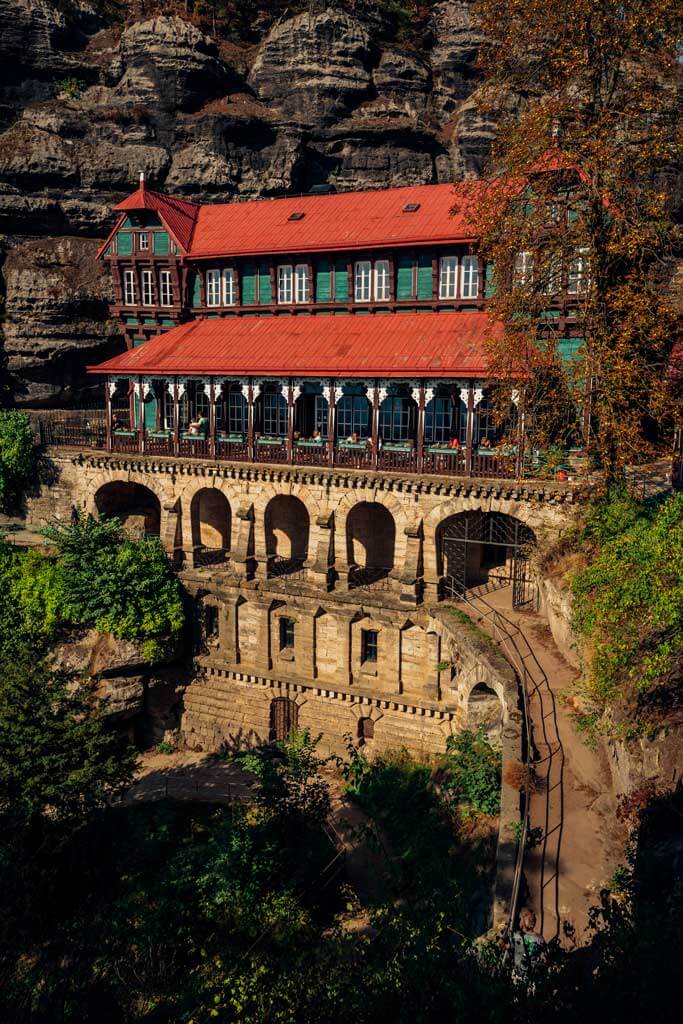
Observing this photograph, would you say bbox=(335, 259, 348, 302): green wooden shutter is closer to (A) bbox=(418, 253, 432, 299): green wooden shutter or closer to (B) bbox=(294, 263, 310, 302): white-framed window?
(B) bbox=(294, 263, 310, 302): white-framed window

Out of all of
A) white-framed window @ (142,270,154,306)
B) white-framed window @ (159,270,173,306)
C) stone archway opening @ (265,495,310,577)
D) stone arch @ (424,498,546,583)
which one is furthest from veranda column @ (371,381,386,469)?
white-framed window @ (142,270,154,306)

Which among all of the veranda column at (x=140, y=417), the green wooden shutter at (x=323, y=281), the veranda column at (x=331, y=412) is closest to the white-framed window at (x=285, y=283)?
the green wooden shutter at (x=323, y=281)

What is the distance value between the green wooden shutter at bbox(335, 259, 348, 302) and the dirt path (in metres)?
20.8

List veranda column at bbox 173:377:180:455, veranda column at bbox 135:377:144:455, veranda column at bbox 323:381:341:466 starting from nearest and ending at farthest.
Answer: veranda column at bbox 323:381:341:466 → veranda column at bbox 173:377:180:455 → veranda column at bbox 135:377:144:455

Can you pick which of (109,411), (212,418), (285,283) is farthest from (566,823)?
(285,283)

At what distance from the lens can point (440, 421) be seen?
3359 cm

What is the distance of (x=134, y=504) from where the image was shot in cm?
3909

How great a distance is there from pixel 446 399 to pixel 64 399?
22.9 metres

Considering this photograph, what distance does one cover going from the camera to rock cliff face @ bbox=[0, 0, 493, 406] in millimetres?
42562

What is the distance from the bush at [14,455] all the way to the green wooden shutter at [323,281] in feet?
50.1

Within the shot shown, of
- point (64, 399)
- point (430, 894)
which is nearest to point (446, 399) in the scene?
point (430, 894)

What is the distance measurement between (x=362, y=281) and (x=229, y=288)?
7.14m

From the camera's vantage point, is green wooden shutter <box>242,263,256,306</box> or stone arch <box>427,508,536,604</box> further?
green wooden shutter <box>242,263,256,306</box>

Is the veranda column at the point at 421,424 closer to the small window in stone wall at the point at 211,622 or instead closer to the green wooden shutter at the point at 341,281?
the green wooden shutter at the point at 341,281
